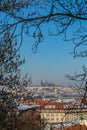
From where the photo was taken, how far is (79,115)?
3.17 metres

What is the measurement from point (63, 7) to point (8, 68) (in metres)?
7.72

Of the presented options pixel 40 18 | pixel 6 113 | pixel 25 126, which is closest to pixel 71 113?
pixel 40 18

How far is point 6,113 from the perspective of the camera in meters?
9.59

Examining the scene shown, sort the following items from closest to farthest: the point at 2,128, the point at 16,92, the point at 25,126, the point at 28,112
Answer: the point at 2,128, the point at 25,126, the point at 16,92, the point at 28,112

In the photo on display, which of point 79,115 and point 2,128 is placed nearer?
point 79,115

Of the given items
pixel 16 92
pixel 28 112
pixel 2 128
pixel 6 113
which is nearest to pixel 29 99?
pixel 28 112

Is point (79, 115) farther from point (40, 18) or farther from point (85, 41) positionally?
point (40, 18)

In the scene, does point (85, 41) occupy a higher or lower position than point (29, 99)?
higher

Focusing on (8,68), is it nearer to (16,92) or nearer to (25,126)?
(16,92)

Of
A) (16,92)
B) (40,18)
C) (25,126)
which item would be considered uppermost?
(40,18)

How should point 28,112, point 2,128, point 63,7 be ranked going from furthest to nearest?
point 28,112 → point 2,128 → point 63,7

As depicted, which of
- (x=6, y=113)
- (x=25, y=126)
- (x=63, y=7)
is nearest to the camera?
(x=63, y=7)

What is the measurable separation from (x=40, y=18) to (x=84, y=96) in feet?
2.37

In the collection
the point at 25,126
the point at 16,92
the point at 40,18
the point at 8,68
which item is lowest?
the point at 25,126
